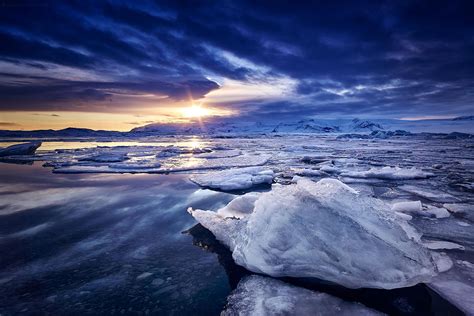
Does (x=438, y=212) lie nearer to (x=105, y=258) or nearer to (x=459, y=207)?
(x=459, y=207)

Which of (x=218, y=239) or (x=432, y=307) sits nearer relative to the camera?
(x=432, y=307)

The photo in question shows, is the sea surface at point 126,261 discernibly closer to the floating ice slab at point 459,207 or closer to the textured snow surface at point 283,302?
the textured snow surface at point 283,302

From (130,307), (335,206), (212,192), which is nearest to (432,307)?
(335,206)

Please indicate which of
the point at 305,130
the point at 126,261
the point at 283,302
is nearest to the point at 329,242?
the point at 283,302

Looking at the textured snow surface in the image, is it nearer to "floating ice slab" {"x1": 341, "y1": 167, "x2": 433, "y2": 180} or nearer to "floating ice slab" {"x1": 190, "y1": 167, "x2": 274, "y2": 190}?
"floating ice slab" {"x1": 190, "y1": 167, "x2": 274, "y2": 190}

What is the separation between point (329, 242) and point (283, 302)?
2.20ft

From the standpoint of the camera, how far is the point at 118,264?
2.77 metres

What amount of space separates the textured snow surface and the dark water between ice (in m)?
0.13

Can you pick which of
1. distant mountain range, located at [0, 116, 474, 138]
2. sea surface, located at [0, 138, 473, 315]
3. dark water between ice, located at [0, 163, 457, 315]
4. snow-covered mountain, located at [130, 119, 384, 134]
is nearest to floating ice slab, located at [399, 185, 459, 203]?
sea surface, located at [0, 138, 473, 315]

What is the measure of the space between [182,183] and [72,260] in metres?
4.26

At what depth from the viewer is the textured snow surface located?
198cm

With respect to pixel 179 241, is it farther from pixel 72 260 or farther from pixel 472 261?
pixel 472 261

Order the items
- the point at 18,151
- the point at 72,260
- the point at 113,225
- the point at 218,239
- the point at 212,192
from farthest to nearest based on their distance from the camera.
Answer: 1. the point at 18,151
2. the point at 212,192
3. the point at 113,225
4. the point at 218,239
5. the point at 72,260

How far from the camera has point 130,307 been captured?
2125mm
